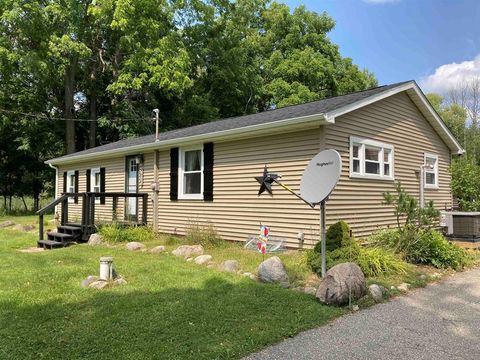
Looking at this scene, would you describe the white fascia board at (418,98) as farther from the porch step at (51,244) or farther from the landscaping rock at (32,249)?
the landscaping rock at (32,249)

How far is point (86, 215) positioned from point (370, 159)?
7291 mm

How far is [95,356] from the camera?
3297mm

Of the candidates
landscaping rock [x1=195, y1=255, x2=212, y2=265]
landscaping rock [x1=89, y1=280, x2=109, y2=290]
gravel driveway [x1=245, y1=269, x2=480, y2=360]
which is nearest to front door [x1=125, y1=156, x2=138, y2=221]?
landscaping rock [x1=195, y1=255, x2=212, y2=265]

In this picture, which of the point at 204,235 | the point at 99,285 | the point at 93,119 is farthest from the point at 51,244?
the point at 93,119

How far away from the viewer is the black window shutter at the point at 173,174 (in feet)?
36.6

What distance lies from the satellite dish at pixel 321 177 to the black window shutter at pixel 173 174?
5917 mm

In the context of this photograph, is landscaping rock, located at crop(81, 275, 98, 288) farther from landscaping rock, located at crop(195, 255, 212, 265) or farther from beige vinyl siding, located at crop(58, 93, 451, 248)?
beige vinyl siding, located at crop(58, 93, 451, 248)

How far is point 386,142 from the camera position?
998 cm

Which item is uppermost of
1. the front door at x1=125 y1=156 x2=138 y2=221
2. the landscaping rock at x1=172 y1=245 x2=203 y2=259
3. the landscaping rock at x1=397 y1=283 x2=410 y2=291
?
the front door at x1=125 y1=156 x2=138 y2=221

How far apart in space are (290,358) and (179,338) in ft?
3.33

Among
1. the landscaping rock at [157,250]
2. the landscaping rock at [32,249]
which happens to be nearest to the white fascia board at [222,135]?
the landscaping rock at [157,250]

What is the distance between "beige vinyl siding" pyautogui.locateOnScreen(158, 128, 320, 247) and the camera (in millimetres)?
8258

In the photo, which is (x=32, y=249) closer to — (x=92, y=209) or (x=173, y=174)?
(x=92, y=209)

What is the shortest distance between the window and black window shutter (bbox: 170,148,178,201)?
481 centimetres
